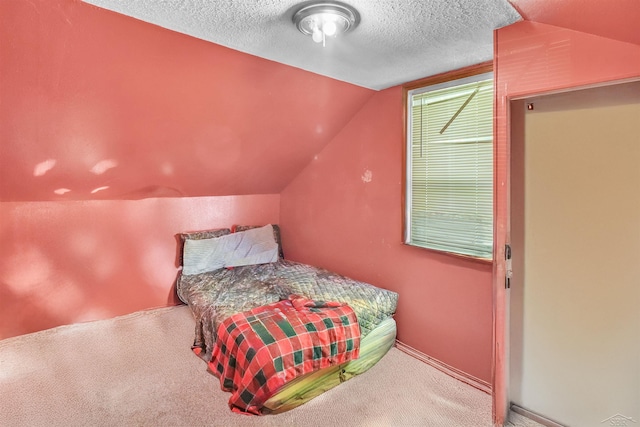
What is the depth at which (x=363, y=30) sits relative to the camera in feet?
5.77

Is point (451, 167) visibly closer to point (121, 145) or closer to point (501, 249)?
point (501, 249)

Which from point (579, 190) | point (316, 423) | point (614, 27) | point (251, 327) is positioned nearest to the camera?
point (614, 27)

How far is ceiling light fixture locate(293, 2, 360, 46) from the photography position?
1514 millimetres

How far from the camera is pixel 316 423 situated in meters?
1.85

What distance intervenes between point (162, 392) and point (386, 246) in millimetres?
1942

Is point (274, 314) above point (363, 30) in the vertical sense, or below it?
below

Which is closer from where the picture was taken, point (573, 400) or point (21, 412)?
point (573, 400)

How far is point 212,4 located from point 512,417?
2.71 m

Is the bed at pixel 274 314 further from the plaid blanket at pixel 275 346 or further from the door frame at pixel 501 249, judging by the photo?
the door frame at pixel 501 249

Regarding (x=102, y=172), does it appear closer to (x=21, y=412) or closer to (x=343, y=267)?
(x=21, y=412)

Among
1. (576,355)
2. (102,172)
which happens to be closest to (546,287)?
(576,355)

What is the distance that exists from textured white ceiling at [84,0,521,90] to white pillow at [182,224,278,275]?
2.03 meters

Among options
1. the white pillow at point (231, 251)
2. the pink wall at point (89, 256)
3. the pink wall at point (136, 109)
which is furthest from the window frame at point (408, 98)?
the pink wall at point (89, 256)

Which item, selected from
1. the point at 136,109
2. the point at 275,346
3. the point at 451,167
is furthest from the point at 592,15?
the point at 136,109
